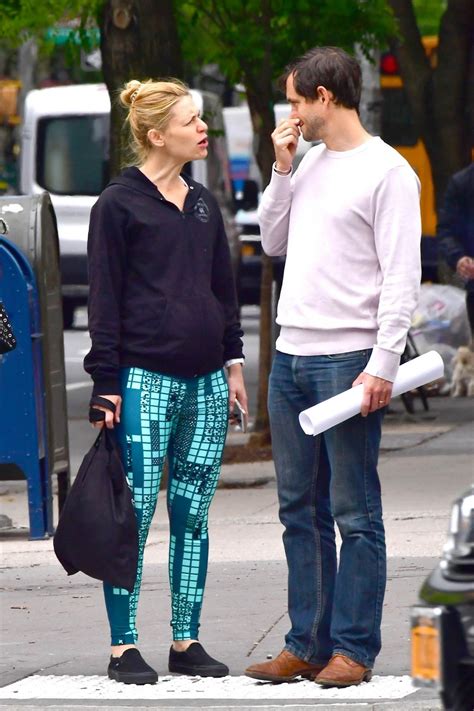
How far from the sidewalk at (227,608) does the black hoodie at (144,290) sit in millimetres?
974

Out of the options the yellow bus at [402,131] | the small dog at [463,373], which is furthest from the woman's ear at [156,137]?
the yellow bus at [402,131]

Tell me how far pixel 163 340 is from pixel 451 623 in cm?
178

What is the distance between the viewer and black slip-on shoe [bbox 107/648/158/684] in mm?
5473

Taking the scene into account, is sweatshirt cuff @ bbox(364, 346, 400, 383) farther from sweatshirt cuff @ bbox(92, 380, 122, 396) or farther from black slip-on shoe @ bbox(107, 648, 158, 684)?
black slip-on shoe @ bbox(107, 648, 158, 684)

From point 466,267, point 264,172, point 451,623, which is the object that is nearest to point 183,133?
point 451,623

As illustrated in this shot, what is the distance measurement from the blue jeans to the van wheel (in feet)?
54.2

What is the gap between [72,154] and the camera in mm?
21438

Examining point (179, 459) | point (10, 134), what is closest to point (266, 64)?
Result: point (179, 459)

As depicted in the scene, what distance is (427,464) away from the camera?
10484 millimetres

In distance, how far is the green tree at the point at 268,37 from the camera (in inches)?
461

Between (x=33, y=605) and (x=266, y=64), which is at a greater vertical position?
(x=266, y=64)

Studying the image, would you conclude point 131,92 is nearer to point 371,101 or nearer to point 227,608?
point 227,608

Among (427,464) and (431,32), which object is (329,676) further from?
(431,32)

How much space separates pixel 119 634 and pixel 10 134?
1642 inches
